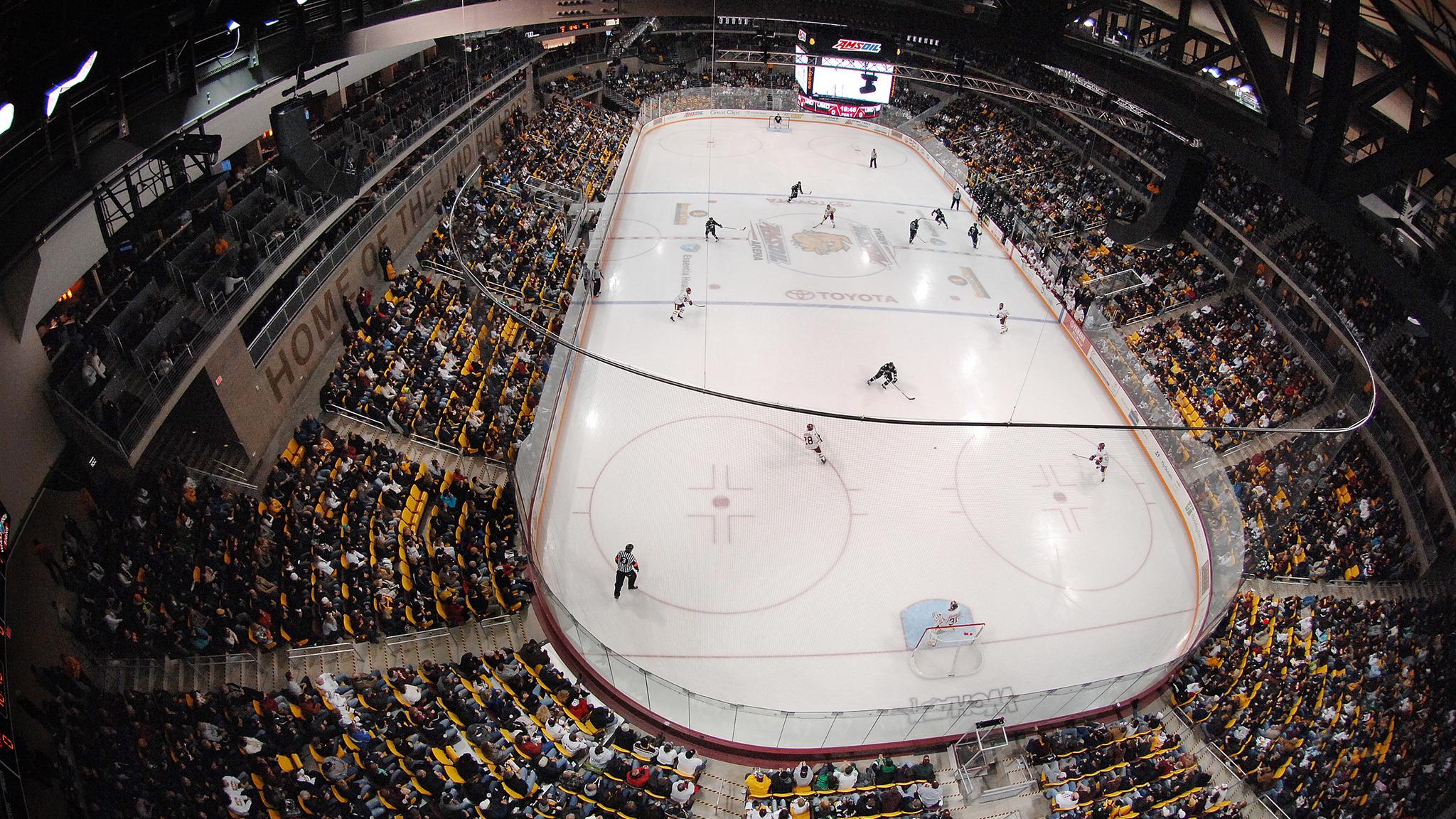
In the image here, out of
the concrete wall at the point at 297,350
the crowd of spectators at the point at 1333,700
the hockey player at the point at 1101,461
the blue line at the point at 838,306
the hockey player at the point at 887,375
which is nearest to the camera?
the crowd of spectators at the point at 1333,700

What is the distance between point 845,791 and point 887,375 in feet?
34.2

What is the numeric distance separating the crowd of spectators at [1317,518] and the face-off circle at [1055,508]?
Result: 1811mm

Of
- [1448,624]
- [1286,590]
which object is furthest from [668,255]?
[1448,624]

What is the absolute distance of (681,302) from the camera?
21281mm

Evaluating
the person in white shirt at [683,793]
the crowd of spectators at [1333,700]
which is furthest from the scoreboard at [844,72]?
the person in white shirt at [683,793]

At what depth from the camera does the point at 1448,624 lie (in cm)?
1233

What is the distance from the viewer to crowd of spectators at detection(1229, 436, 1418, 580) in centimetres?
1441

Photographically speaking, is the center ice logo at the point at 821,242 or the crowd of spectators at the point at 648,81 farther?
the crowd of spectators at the point at 648,81

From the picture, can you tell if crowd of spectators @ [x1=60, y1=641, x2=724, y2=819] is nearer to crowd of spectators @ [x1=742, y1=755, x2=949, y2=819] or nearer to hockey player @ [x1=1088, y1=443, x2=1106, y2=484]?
crowd of spectators @ [x1=742, y1=755, x2=949, y2=819]

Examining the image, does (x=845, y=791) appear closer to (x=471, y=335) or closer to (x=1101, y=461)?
(x=1101, y=461)

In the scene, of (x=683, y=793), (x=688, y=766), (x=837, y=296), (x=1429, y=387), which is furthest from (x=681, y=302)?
(x=1429, y=387)

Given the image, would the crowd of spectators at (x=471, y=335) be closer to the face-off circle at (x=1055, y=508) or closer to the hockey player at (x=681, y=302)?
the hockey player at (x=681, y=302)

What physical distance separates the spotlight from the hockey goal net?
12777 mm

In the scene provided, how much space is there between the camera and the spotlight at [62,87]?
7641mm
